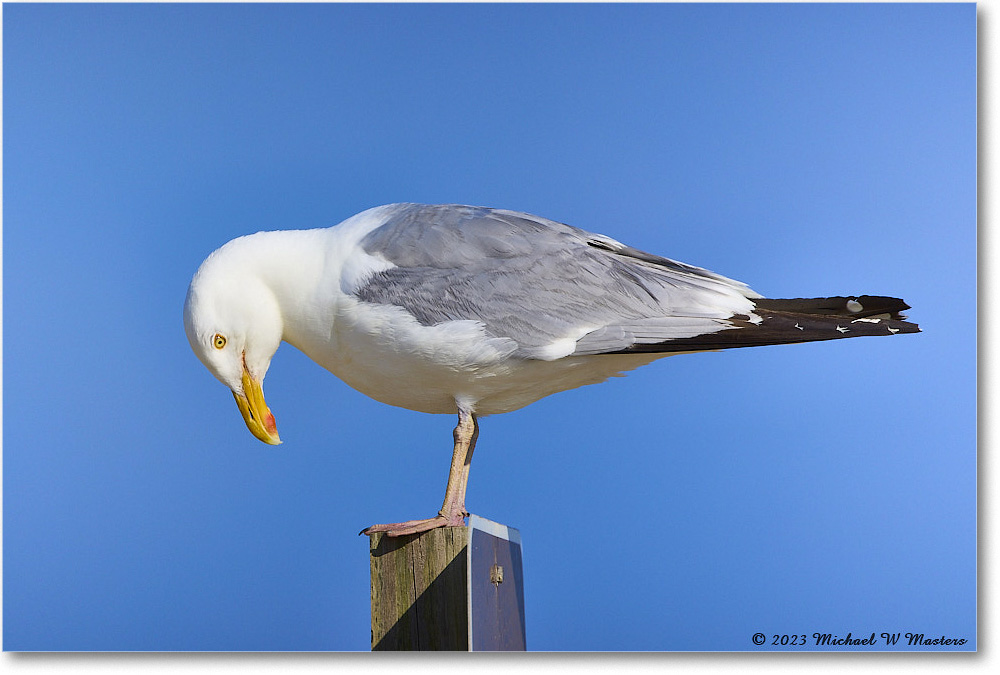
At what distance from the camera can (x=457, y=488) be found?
289 centimetres

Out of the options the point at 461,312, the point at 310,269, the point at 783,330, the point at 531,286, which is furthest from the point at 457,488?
the point at 783,330

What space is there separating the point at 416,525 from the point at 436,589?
0.18 metres

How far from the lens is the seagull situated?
Answer: 2787mm

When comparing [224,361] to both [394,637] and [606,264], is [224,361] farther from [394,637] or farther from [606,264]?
[606,264]

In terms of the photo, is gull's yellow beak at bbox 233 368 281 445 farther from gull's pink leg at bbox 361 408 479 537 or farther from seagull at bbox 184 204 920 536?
gull's pink leg at bbox 361 408 479 537

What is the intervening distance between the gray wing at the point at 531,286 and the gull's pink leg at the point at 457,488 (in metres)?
→ 0.29

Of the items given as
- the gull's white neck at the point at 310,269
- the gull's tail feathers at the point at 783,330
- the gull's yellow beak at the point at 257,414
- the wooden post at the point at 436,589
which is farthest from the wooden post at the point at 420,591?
the gull's tail feathers at the point at 783,330

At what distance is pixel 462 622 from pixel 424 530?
0.85 ft

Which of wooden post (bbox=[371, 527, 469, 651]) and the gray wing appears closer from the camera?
wooden post (bbox=[371, 527, 469, 651])

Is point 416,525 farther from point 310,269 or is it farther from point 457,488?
point 310,269

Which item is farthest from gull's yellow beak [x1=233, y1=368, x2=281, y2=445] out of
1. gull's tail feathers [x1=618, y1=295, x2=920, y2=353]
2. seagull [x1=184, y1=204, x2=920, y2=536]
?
gull's tail feathers [x1=618, y1=295, x2=920, y2=353]

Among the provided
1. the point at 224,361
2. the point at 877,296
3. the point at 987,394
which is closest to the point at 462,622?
the point at 224,361

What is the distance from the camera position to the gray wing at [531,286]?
280cm

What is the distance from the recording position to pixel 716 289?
2988 millimetres
